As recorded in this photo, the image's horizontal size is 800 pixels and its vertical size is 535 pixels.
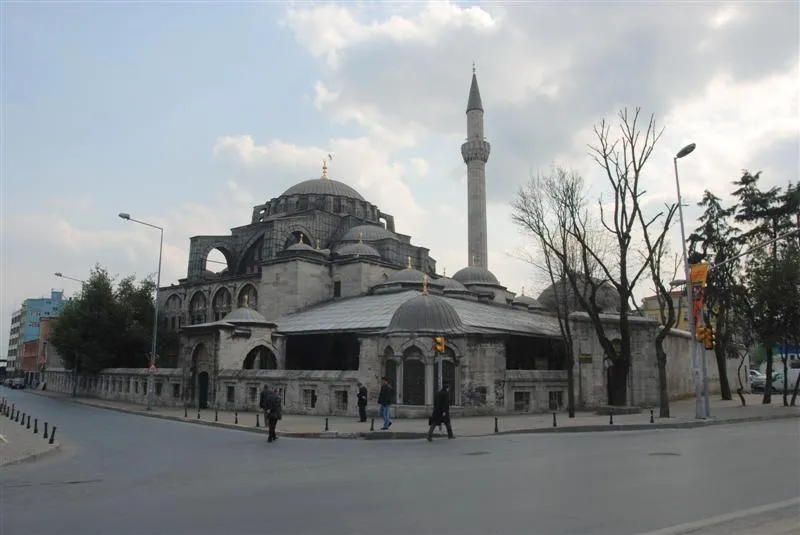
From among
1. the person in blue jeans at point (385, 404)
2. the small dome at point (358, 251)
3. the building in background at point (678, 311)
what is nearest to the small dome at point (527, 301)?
the building in background at point (678, 311)

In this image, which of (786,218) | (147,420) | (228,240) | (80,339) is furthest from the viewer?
(228,240)

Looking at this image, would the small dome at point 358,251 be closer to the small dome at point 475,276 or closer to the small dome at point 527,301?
the small dome at point 475,276

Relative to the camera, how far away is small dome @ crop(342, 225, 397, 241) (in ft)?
166

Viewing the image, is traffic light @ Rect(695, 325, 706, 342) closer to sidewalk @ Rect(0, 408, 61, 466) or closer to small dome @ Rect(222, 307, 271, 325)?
sidewalk @ Rect(0, 408, 61, 466)

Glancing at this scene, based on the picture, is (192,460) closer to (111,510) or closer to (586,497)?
(111,510)

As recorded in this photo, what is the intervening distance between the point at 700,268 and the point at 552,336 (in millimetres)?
13142

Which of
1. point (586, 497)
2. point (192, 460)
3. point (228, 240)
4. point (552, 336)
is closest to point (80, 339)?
point (228, 240)

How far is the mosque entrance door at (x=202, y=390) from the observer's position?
31.7 meters

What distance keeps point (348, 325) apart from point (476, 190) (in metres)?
23.4

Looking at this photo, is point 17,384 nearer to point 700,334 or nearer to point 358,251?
point 358,251

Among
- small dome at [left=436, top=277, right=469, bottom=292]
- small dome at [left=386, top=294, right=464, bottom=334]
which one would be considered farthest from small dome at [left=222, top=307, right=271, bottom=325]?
small dome at [left=436, top=277, right=469, bottom=292]

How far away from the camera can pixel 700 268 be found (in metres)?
20.9

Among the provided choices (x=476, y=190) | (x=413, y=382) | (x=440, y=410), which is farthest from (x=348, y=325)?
(x=476, y=190)

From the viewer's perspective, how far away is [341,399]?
26.5 meters
